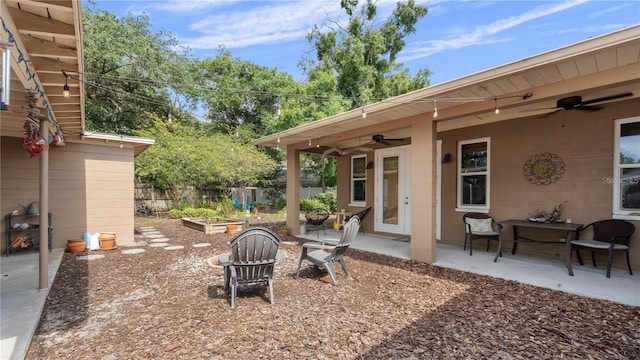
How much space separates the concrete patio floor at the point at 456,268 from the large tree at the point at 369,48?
37.7 ft

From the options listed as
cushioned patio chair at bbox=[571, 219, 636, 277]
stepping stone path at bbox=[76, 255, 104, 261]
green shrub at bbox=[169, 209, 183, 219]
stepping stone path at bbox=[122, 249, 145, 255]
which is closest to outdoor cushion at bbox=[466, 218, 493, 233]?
cushioned patio chair at bbox=[571, 219, 636, 277]

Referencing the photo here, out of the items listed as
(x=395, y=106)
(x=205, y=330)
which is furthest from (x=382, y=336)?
(x=395, y=106)

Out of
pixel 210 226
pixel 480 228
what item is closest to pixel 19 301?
pixel 210 226

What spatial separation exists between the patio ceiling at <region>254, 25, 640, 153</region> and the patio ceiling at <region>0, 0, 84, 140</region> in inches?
149

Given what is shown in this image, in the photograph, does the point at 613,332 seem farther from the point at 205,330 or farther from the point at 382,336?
the point at 205,330

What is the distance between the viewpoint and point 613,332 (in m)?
2.62

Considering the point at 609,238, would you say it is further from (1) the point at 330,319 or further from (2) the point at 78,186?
(2) the point at 78,186

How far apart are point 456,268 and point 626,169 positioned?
117 inches

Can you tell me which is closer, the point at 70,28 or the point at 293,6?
the point at 70,28

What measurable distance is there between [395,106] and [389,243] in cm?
348

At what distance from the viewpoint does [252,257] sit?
3.32 meters

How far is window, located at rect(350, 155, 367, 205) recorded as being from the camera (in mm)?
8570

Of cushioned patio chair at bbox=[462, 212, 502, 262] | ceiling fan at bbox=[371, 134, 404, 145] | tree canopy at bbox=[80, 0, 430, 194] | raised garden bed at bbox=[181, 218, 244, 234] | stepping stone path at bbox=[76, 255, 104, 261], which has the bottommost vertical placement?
stepping stone path at bbox=[76, 255, 104, 261]

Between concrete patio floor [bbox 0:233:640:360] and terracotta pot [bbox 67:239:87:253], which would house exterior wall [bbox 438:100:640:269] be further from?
terracotta pot [bbox 67:239:87:253]
